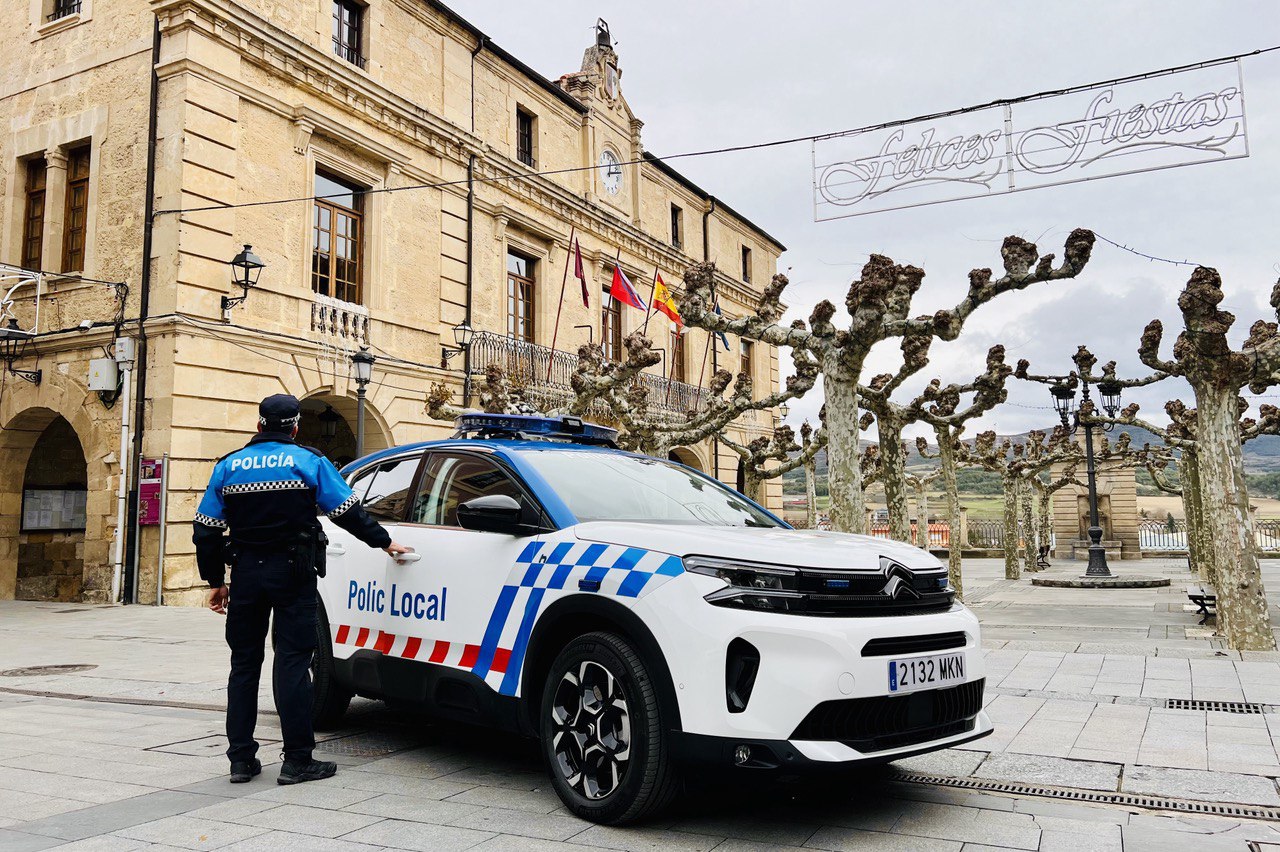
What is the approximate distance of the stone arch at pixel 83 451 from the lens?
14828 millimetres

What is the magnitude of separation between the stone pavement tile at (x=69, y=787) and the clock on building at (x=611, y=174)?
77.5 ft

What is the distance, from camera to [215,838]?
378 cm

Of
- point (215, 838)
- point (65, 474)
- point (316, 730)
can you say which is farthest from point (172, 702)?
point (65, 474)

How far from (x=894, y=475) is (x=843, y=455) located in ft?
18.2

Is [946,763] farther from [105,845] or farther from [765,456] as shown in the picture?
[765,456]

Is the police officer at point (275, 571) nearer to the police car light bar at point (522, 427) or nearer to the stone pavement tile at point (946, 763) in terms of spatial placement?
the police car light bar at point (522, 427)

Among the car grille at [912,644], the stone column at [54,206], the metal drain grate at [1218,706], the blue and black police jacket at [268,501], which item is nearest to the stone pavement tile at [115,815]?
the blue and black police jacket at [268,501]

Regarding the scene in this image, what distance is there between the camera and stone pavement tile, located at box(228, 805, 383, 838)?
3881 mm

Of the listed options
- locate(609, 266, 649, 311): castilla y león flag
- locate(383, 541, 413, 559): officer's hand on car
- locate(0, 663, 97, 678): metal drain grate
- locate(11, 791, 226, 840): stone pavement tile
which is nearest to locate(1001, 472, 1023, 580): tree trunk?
locate(609, 266, 649, 311): castilla y león flag

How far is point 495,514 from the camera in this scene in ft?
14.4

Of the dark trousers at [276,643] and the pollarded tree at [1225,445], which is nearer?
the dark trousers at [276,643]

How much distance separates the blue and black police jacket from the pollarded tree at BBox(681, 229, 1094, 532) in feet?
27.5

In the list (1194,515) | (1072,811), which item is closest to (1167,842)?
(1072,811)

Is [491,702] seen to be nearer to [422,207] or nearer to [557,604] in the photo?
[557,604]
